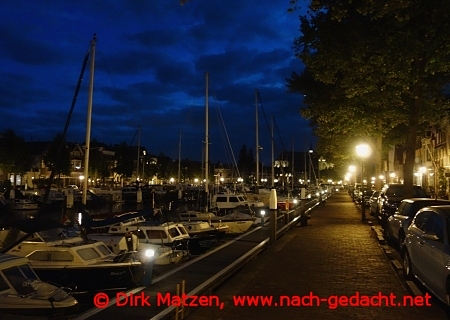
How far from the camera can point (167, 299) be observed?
992 centimetres

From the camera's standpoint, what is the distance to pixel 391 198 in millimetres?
25688

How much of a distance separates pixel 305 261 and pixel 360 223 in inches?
530

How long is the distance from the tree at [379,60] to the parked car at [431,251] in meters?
5.63

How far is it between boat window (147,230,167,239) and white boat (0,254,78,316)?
11.7 meters

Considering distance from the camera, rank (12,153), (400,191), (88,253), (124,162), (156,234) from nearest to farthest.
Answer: (88,253), (156,234), (400,191), (12,153), (124,162)

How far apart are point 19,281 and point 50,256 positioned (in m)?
5.31

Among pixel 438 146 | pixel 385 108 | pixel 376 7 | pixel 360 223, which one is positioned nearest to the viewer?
pixel 376 7

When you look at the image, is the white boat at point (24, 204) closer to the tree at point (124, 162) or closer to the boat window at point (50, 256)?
the tree at point (124, 162)

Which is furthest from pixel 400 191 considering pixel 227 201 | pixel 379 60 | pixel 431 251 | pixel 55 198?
pixel 55 198

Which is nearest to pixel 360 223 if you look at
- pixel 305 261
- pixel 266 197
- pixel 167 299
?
pixel 305 261

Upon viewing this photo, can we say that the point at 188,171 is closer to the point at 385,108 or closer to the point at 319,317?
the point at 385,108

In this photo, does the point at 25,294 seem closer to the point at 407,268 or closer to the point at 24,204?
the point at 407,268

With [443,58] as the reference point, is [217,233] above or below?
below

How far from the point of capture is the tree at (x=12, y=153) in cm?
6994
